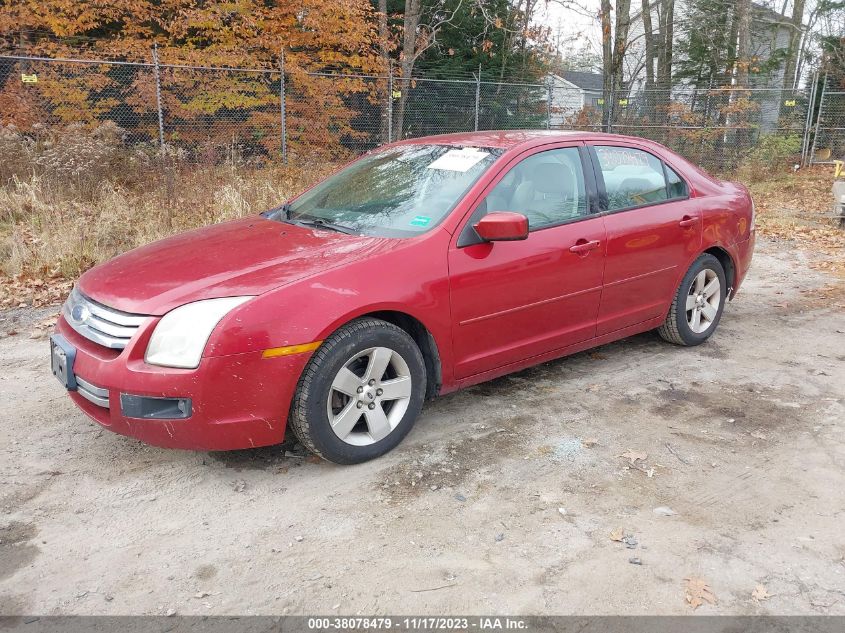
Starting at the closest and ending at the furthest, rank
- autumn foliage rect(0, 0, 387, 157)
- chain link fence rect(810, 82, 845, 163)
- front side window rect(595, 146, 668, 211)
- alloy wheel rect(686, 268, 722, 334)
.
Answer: front side window rect(595, 146, 668, 211), alloy wheel rect(686, 268, 722, 334), autumn foliage rect(0, 0, 387, 157), chain link fence rect(810, 82, 845, 163)

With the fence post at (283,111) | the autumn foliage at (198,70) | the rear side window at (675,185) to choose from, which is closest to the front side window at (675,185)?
the rear side window at (675,185)

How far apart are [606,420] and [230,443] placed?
211 cm

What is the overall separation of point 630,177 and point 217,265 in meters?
2.81

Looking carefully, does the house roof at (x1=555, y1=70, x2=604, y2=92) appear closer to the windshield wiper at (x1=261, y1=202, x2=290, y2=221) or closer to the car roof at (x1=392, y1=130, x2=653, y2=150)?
the car roof at (x1=392, y1=130, x2=653, y2=150)

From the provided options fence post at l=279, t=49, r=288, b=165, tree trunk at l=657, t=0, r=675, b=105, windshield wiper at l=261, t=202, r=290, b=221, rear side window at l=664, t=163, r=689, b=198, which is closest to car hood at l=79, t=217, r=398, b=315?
windshield wiper at l=261, t=202, r=290, b=221

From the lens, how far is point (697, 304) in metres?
5.35

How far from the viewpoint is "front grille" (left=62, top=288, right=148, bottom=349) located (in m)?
3.24

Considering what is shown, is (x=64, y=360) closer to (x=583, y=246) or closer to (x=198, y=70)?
(x=583, y=246)

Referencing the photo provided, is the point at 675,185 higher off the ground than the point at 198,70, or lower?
lower

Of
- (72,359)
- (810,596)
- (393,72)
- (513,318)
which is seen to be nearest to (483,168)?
(513,318)

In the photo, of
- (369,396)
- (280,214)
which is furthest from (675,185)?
(369,396)

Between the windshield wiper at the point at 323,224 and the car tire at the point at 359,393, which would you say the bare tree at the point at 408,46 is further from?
the car tire at the point at 359,393

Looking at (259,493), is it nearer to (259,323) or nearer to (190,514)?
(190,514)

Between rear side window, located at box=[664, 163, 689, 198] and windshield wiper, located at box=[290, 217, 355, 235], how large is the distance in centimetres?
241
